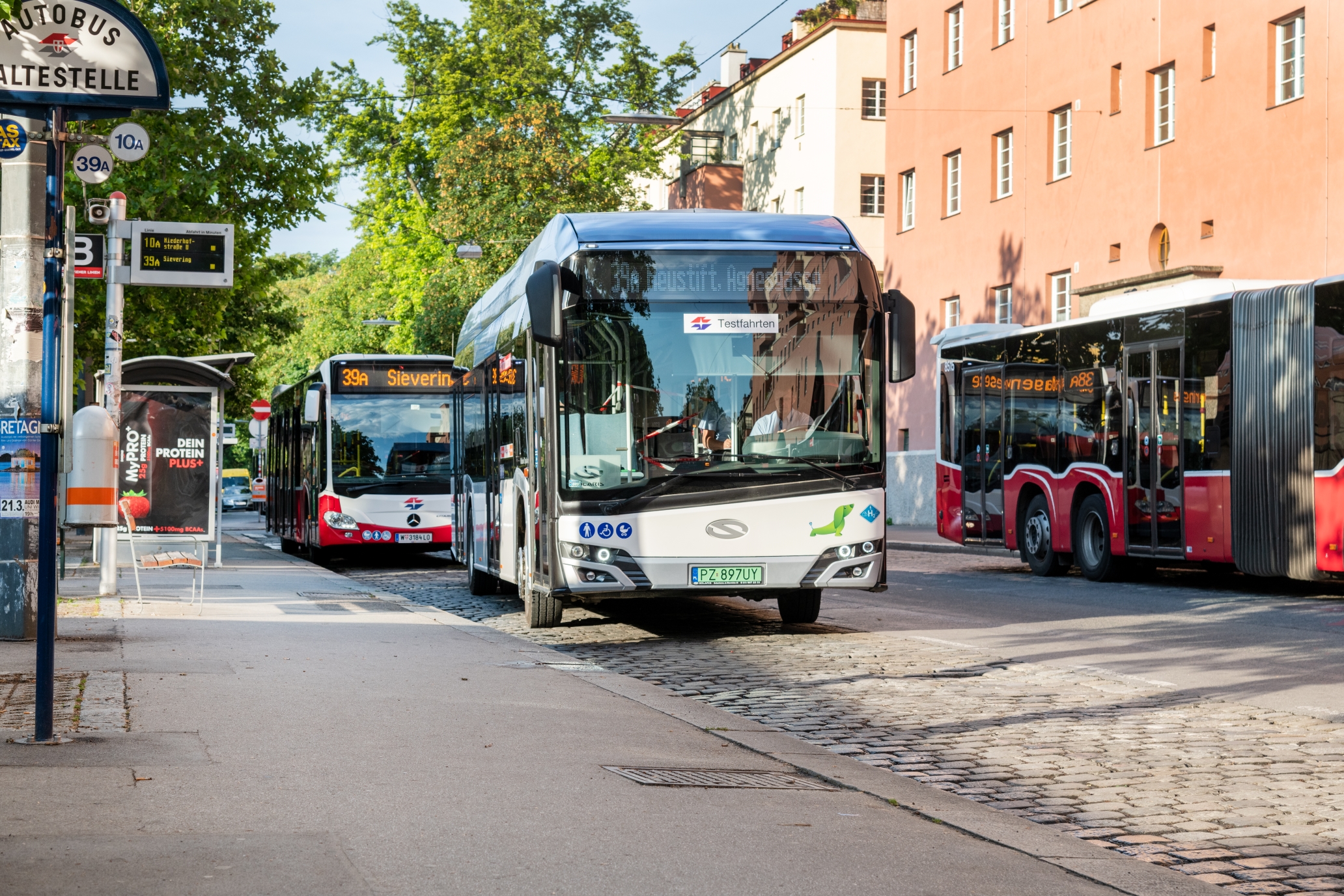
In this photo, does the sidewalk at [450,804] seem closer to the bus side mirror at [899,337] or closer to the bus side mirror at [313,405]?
the bus side mirror at [899,337]

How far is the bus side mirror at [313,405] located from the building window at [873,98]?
25.0 metres

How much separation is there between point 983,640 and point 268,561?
562 inches

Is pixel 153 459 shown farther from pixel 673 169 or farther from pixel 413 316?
pixel 673 169

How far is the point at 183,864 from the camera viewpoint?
4.95 meters

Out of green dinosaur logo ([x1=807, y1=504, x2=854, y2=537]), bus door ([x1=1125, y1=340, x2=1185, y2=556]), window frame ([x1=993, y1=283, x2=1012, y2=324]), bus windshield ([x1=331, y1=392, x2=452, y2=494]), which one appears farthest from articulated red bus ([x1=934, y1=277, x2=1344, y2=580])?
window frame ([x1=993, y1=283, x2=1012, y2=324])

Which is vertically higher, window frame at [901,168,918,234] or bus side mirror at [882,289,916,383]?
window frame at [901,168,918,234]

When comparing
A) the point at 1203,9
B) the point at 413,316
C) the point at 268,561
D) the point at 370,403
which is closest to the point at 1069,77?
the point at 1203,9

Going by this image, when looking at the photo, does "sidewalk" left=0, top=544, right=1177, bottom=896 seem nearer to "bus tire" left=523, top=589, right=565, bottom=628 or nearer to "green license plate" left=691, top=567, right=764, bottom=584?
"green license plate" left=691, top=567, right=764, bottom=584

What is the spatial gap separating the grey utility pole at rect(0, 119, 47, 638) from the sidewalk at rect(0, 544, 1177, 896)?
50.1 inches

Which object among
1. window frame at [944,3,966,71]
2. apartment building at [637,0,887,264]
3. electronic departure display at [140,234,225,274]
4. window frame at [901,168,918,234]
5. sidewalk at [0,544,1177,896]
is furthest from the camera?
apartment building at [637,0,887,264]

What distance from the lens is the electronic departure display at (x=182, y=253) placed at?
47.3 feet

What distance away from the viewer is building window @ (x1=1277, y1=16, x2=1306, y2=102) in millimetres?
26484

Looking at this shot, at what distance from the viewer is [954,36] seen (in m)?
38.7

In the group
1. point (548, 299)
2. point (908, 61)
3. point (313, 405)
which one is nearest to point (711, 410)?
point (548, 299)
